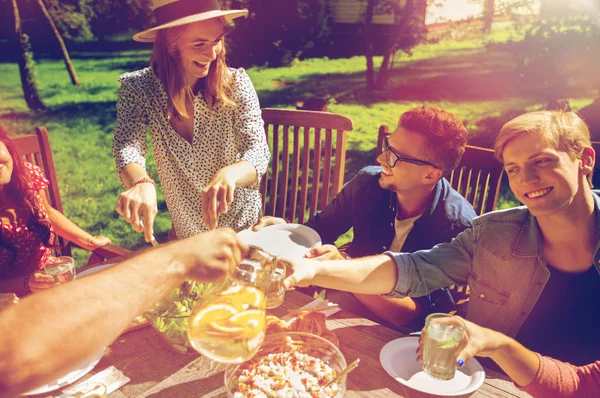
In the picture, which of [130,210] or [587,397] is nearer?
[587,397]

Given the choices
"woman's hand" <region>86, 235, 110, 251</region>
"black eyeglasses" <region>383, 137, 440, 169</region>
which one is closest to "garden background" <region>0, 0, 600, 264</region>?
"woman's hand" <region>86, 235, 110, 251</region>

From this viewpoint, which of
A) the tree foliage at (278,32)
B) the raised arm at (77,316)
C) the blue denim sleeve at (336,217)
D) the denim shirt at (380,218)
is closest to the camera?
the raised arm at (77,316)

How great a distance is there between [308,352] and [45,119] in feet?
23.4

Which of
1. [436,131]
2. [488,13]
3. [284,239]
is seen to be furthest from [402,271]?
[488,13]

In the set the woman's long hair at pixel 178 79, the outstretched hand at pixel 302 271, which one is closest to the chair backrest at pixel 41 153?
the woman's long hair at pixel 178 79

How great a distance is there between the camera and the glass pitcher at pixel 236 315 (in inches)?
43.6

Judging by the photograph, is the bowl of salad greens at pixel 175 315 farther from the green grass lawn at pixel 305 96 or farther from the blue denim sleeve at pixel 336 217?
the green grass lawn at pixel 305 96

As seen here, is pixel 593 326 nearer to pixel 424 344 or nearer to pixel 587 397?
pixel 587 397

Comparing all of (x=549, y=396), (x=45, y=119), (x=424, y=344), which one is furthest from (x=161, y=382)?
(x=45, y=119)

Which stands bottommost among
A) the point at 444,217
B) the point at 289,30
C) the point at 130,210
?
the point at 444,217

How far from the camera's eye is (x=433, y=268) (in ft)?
6.41

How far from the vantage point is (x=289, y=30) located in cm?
907

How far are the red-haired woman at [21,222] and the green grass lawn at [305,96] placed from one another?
2.28 metres

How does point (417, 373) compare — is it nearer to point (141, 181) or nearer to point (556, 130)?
point (556, 130)
